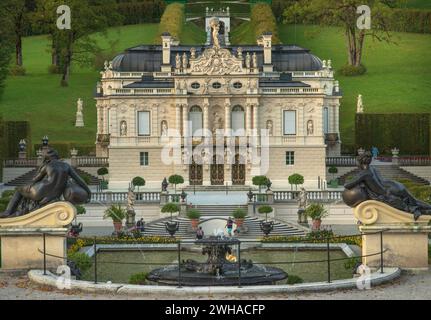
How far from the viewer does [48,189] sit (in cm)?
2975

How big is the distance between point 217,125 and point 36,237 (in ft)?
141

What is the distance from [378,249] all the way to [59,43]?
73838mm

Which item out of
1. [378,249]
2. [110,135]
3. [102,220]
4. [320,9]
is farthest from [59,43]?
[378,249]

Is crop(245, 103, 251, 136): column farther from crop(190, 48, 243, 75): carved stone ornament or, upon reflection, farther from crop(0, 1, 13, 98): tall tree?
crop(0, 1, 13, 98): tall tree

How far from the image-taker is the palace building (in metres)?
70.7

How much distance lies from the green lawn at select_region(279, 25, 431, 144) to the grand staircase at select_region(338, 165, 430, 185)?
11075 millimetres

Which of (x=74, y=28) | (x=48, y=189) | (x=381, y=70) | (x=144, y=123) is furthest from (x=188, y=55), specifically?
(x=48, y=189)

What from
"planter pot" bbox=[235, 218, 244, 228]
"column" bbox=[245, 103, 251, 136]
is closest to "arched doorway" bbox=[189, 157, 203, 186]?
"column" bbox=[245, 103, 251, 136]

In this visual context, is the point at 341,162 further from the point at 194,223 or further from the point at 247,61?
the point at 194,223

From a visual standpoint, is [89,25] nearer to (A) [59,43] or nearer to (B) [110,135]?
(A) [59,43]

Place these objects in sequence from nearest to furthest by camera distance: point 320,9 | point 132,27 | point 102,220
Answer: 1. point 102,220
2. point 320,9
3. point 132,27

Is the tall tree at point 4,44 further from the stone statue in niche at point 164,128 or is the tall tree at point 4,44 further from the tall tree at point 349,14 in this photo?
the tall tree at point 349,14
